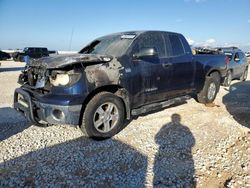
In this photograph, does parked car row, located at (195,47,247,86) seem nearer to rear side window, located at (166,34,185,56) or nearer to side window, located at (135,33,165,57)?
rear side window, located at (166,34,185,56)

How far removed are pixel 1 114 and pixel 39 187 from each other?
3.57 meters

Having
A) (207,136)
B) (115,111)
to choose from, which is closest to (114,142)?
(115,111)

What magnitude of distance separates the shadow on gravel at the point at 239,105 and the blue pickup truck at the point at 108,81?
1370 millimetres

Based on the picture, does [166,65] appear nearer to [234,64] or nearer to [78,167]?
[78,167]

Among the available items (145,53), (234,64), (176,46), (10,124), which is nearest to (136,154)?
(145,53)

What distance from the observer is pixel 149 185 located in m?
3.04

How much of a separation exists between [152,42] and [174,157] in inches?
101

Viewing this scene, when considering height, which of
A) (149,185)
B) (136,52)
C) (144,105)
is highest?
(136,52)

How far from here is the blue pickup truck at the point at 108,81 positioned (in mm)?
3973

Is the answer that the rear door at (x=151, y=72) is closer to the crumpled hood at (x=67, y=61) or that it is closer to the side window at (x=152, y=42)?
the side window at (x=152, y=42)

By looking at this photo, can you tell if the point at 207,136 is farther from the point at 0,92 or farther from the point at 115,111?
the point at 0,92

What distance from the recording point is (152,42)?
17.4ft

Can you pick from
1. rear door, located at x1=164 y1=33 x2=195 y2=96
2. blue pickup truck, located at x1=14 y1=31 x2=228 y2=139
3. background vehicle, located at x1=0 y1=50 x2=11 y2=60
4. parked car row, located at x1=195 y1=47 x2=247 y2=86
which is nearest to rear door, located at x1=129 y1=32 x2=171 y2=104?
blue pickup truck, located at x1=14 y1=31 x2=228 y2=139

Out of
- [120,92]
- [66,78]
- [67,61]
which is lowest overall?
[120,92]
